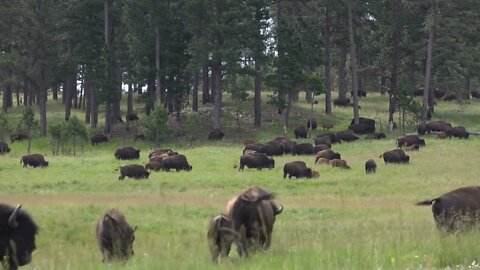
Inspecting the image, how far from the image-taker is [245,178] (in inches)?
1094

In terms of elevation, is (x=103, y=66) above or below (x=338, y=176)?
above

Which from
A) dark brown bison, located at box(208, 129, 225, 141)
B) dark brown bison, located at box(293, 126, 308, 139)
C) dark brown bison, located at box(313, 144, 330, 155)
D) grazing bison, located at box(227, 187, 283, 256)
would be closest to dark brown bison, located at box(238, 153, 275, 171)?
dark brown bison, located at box(313, 144, 330, 155)

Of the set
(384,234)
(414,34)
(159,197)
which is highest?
(414,34)

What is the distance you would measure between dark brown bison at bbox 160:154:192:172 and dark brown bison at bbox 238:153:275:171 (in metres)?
2.45

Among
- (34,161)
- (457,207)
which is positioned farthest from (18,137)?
(457,207)

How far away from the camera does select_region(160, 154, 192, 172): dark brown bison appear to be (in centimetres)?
3241

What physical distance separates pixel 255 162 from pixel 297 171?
Result: 4.60 meters

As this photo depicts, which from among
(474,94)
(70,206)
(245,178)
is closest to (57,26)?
(245,178)

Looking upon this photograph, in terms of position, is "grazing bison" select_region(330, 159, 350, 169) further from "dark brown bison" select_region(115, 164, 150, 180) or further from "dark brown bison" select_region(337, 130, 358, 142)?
"dark brown bison" select_region(337, 130, 358, 142)

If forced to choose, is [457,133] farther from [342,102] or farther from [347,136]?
[342,102]

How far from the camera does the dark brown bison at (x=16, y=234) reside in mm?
8102

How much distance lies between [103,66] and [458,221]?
4505 centimetres

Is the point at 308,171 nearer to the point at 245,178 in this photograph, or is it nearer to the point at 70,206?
the point at 245,178

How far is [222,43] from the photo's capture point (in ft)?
167
